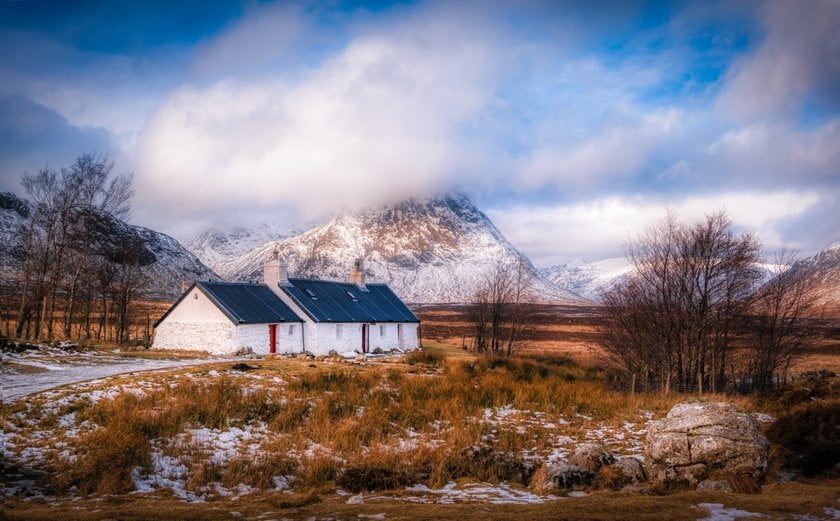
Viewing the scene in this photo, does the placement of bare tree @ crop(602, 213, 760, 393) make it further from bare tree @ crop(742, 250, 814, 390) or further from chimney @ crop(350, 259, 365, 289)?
chimney @ crop(350, 259, 365, 289)

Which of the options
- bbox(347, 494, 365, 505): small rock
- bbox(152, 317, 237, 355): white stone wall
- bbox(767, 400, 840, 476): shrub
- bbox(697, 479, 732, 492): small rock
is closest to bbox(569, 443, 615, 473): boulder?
bbox(697, 479, 732, 492): small rock

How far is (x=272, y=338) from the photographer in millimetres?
40781

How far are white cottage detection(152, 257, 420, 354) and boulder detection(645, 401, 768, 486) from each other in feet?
100

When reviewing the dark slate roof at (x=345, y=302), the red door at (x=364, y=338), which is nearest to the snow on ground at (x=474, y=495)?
the dark slate roof at (x=345, y=302)

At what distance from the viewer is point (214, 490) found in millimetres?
10898

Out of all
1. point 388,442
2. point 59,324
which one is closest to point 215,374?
point 388,442

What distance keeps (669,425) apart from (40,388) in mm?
19110

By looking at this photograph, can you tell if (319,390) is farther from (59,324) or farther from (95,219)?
(59,324)

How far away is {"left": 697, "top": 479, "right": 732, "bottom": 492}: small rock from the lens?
10.1 m

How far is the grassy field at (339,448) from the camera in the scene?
8.52 m

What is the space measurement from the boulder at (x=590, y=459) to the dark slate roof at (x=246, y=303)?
96.6 ft

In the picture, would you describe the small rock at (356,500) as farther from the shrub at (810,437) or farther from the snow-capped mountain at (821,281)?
the snow-capped mountain at (821,281)

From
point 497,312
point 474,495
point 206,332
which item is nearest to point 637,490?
point 474,495

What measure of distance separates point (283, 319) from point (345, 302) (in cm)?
801
